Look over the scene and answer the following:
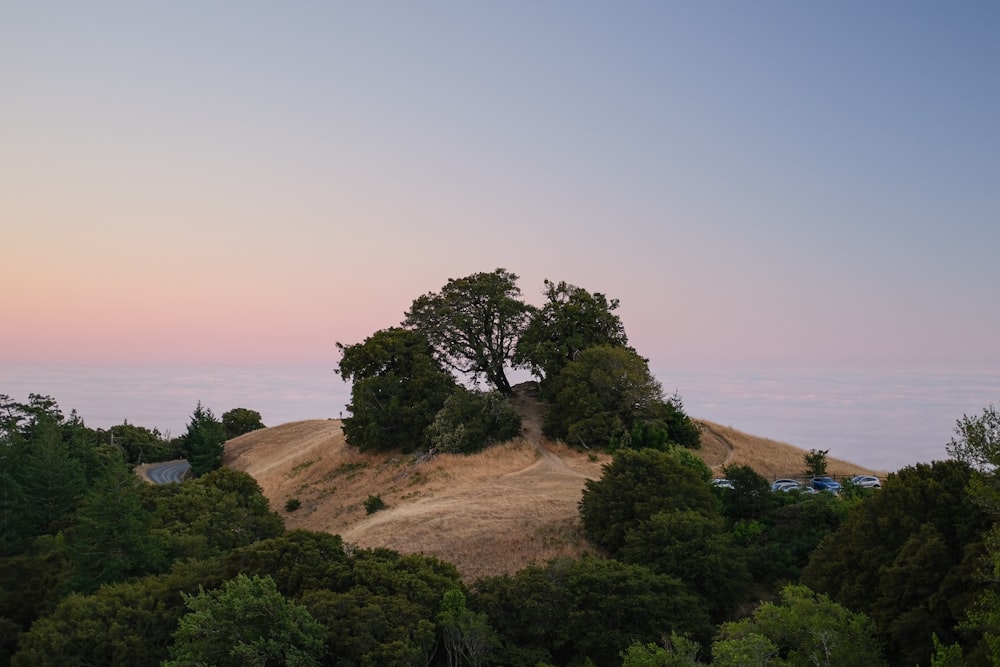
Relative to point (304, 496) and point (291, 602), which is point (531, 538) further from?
point (304, 496)

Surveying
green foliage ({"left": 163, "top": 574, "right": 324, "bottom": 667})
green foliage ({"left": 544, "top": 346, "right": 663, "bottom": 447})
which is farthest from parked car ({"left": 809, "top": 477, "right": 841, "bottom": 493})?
green foliage ({"left": 163, "top": 574, "right": 324, "bottom": 667})

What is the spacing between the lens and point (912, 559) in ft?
78.3

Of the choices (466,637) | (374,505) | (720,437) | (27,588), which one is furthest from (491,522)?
(720,437)

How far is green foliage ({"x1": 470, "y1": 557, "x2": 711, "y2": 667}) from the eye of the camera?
26.2 meters

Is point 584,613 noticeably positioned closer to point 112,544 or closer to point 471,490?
point 471,490

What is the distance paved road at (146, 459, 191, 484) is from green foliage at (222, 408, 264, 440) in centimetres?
782

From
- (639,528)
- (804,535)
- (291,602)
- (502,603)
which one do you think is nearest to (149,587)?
(291,602)

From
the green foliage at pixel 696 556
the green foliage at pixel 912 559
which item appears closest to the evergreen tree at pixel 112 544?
the green foliage at pixel 696 556

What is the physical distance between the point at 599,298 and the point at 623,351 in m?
7.68

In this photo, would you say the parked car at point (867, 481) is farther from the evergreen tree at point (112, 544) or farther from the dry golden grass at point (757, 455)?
the evergreen tree at point (112, 544)

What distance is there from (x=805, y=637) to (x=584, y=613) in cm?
817

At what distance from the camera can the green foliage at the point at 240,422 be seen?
106 m

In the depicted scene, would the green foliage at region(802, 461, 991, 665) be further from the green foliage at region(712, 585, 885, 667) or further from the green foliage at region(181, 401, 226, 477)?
the green foliage at region(181, 401, 226, 477)

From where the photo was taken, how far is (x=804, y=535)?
122 feet
